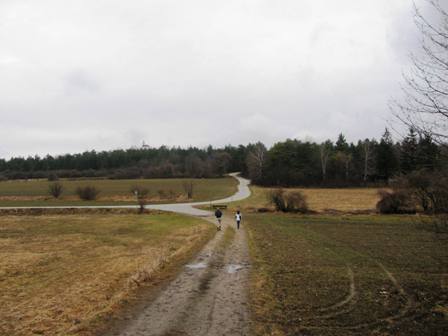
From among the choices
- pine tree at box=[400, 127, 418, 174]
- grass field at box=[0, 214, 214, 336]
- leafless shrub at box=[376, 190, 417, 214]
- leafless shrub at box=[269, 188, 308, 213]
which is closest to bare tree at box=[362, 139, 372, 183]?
leafless shrub at box=[376, 190, 417, 214]

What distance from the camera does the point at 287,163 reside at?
105m

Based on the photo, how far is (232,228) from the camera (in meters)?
32.2

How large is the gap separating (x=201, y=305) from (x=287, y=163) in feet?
315

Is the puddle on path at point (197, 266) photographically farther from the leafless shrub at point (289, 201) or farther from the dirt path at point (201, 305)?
the leafless shrub at point (289, 201)

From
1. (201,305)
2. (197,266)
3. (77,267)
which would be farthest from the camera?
(77,267)

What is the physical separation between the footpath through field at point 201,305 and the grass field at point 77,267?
49.2 inches

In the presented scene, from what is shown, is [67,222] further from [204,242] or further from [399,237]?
[399,237]

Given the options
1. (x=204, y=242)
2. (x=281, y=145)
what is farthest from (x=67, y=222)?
(x=281, y=145)

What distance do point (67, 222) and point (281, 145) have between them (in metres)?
77.7

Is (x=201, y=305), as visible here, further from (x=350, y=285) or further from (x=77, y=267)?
(x=77, y=267)

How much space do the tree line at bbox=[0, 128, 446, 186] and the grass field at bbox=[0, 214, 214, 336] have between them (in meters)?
9.48

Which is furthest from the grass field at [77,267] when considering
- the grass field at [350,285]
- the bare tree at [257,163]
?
the bare tree at [257,163]

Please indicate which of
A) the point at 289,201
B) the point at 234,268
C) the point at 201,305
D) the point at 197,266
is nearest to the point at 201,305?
the point at 201,305

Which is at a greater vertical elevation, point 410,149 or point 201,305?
point 410,149
